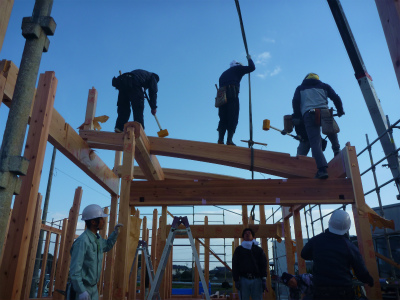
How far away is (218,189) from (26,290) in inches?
179

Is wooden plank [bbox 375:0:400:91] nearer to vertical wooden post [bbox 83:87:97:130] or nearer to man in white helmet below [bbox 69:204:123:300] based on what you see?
man in white helmet below [bbox 69:204:123:300]

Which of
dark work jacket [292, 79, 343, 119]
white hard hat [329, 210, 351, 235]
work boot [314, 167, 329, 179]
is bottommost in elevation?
white hard hat [329, 210, 351, 235]

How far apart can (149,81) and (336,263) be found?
466 centimetres

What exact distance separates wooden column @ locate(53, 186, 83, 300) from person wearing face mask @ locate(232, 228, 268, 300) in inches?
141

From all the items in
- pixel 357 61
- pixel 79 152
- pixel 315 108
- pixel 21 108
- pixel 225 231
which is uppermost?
pixel 357 61

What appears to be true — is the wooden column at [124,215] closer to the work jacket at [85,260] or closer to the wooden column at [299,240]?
the work jacket at [85,260]

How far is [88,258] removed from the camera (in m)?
3.09

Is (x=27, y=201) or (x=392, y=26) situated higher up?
(x=392, y=26)

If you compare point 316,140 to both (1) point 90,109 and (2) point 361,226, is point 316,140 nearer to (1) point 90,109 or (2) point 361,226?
(2) point 361,226

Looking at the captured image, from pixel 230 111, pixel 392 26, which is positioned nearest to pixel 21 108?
pixel 392 26

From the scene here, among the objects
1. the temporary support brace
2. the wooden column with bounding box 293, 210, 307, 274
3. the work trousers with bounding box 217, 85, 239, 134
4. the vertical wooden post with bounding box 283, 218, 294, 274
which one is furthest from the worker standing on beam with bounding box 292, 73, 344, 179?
the vertical wooden post with bounding box 283, 218, 294, 274

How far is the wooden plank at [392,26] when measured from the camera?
1.58 meters

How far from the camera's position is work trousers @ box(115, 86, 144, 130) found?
590cm

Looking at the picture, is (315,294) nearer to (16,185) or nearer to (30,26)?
(16,185)
